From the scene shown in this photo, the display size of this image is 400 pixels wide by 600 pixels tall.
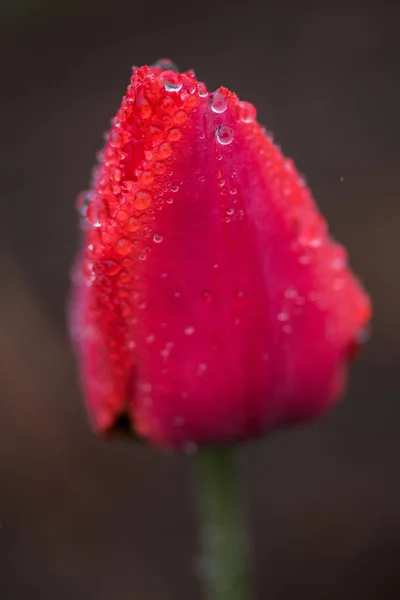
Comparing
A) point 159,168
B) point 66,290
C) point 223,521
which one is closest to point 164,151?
point 159,168

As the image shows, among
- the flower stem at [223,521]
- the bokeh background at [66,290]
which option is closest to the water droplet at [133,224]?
the flower stem at [223,521]

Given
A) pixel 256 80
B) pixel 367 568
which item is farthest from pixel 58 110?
pixel 367 568

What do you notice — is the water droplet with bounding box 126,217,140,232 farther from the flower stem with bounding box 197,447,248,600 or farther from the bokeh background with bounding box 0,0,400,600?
the bokeh background with bounding box 0,0,400,600

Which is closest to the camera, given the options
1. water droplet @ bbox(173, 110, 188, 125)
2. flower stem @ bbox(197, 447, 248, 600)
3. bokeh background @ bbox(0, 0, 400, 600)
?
water droplet @ bbox(173, 110, 188, 125)

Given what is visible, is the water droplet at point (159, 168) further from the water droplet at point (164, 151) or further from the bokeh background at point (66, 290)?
the bokeh background at point (66, 290)

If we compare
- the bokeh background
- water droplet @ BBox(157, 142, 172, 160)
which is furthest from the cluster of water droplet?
the bokeh background

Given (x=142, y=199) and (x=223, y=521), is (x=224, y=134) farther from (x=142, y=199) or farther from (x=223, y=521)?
(x=223, y=521)
